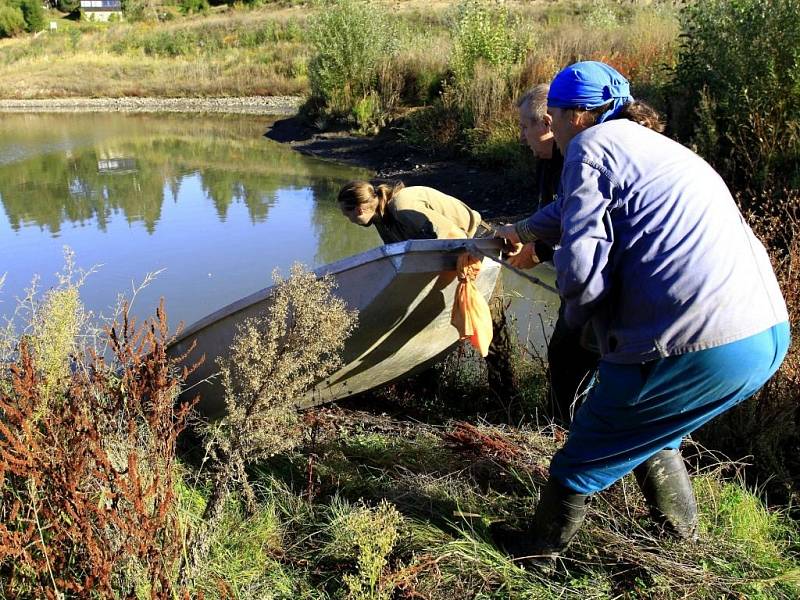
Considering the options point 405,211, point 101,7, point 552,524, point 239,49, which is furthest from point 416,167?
point 101,7

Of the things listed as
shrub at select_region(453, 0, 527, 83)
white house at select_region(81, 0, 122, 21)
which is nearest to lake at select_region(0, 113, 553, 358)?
shrub at select_region(453, 0, 527, 83)

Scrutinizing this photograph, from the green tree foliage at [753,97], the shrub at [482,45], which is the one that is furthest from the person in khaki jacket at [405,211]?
the shrub at [482,45]

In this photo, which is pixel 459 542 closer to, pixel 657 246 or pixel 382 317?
pixel 382 317

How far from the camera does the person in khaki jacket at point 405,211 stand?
3.57m

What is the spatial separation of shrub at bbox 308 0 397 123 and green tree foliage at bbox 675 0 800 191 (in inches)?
477

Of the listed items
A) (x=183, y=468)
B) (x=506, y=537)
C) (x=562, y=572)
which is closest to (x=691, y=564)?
(x=562, y=572)

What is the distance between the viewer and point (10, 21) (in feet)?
158

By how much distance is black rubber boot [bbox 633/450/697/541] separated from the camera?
8.23ft

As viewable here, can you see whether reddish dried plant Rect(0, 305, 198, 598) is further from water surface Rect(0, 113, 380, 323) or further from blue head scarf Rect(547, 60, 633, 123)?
blue head scarf Rect(547, 60, 633, 123)

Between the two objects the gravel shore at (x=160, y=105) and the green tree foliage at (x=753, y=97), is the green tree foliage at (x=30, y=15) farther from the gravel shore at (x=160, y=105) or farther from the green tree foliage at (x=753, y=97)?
the green tree foliage at (x=753, y=97)

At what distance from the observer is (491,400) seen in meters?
4.16

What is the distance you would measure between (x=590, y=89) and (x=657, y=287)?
696 mm

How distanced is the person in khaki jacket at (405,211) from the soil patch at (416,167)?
6009 mm

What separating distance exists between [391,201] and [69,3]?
69.7m
